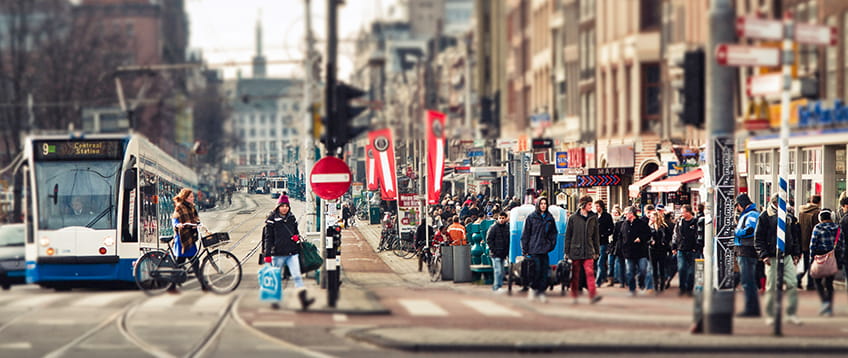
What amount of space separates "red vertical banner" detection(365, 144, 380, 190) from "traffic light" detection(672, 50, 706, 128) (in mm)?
9381

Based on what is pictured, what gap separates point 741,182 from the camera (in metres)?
38.5

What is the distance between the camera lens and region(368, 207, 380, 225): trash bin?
97.6 ft

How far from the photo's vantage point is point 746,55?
19312mm

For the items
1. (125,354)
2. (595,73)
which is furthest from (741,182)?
(125,354)

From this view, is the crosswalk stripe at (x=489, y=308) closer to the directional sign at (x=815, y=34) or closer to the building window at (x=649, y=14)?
the directional sign at (x=815, y=34)

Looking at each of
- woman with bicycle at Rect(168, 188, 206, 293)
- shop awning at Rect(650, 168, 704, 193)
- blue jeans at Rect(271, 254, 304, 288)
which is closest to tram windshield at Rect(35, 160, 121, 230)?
woman with bicycle at Rect(168, 188, 206, 293)

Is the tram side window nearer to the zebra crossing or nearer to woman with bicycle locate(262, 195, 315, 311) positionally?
woman with bicycle locate(262, 195, 315, 311)

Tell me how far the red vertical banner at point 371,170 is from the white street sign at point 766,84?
1009cm

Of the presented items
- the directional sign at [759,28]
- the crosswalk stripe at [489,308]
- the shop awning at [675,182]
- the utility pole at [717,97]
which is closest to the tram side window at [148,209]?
the crosswalk stripe at [489,308]

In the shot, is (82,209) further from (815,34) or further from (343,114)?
(815,34)

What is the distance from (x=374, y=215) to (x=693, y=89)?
1101cm

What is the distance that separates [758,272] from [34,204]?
13.1 m

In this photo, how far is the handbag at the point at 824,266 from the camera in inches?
843

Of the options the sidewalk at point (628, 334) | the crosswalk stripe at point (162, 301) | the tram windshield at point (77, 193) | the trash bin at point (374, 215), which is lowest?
the sidewalk at point (628, 334)
